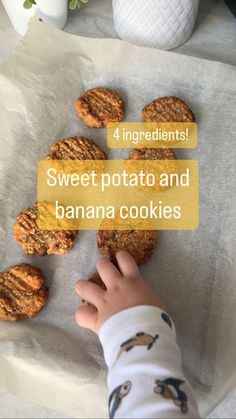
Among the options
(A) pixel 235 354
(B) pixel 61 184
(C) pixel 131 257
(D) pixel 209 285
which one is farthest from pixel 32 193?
(A) pixel 235 354

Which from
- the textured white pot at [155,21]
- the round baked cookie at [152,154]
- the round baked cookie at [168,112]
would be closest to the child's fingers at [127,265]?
the round baked cookie at [152,154]

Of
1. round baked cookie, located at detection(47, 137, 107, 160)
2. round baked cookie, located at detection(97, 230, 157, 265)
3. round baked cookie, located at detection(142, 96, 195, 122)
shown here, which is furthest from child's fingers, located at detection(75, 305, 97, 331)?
round baked cookie, located at detection(142, 96, 195, 122)

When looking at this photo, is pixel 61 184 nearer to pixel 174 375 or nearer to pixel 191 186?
pixel 191 186

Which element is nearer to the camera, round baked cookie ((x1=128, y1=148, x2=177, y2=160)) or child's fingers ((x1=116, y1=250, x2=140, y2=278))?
child's fingers ((x1=116, y1=250, x2=140, y2=278))

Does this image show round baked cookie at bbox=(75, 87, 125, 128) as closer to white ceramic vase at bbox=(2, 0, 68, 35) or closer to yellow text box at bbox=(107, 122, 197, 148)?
yellow text box at bbox=(107, 122, 197, 148)

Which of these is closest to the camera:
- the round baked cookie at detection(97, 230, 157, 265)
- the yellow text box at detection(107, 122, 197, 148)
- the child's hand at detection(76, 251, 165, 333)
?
the child's hand at detection(76, 251, 165, 333)

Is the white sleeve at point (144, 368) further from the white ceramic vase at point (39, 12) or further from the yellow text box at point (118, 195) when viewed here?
the white ceramic vase at point (39, 12)

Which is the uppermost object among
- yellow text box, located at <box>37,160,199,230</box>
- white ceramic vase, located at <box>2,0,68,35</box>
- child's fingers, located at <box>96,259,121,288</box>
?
white ceramic vase, located at <box>2,0,68,35</box>
